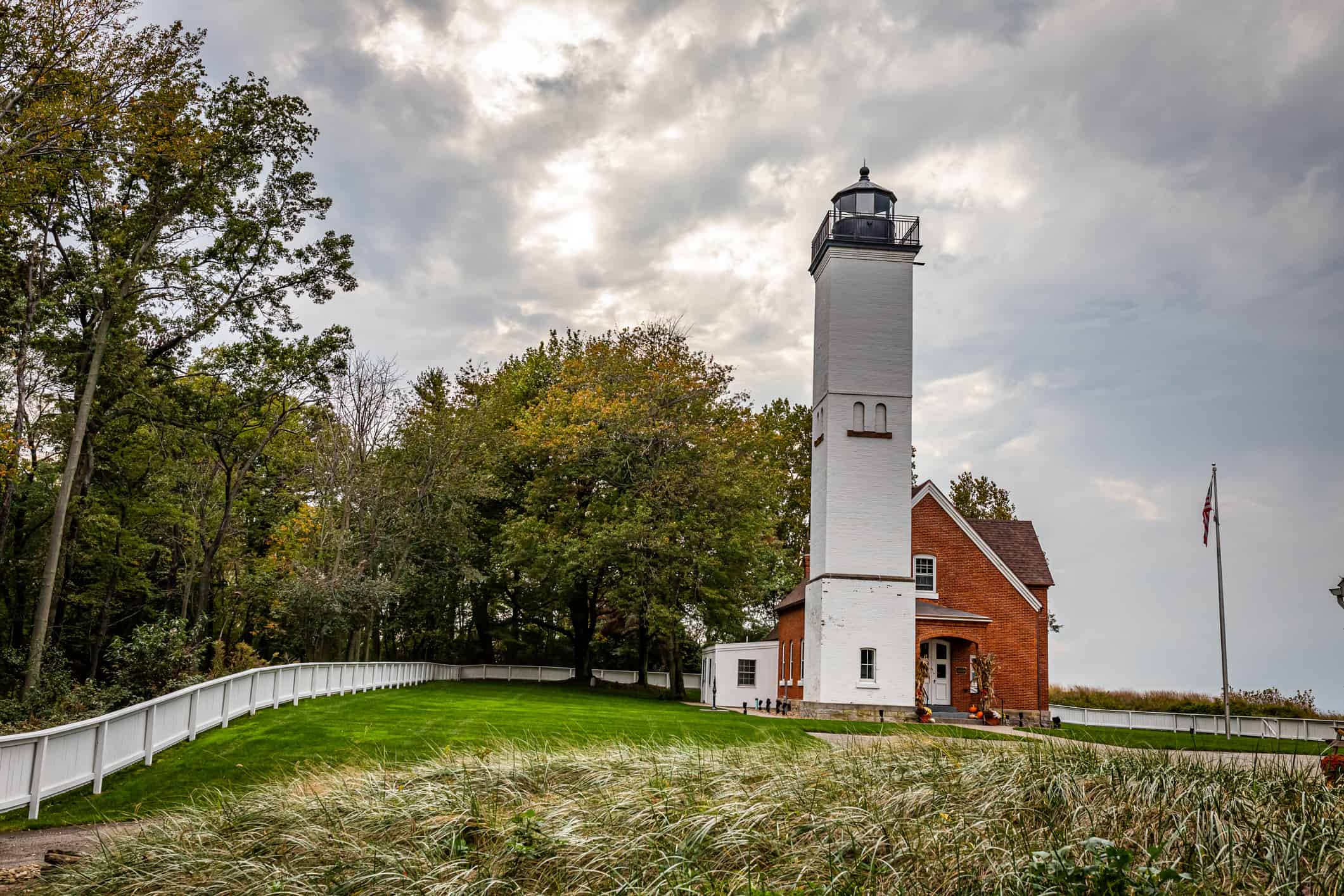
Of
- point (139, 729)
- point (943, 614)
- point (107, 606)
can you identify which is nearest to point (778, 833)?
point (139, 729)

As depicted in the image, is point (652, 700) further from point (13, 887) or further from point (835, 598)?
point (13, 887)

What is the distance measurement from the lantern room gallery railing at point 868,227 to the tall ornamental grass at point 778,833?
23.2 m

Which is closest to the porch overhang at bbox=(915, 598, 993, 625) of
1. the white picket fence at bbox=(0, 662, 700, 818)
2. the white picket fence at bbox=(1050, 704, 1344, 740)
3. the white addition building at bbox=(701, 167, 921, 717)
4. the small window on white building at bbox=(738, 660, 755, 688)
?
the white addition building at bbox=(701, 167, 921, 717)

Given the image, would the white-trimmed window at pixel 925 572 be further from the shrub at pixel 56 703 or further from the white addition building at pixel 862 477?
the shrub at pixel 56 703

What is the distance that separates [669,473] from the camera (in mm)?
37281

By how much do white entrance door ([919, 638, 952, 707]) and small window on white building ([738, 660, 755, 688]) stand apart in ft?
24.7

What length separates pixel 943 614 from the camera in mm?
30812

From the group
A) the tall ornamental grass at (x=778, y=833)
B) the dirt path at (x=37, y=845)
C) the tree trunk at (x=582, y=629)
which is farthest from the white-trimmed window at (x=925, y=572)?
the dirt path at (x=37, y=845)

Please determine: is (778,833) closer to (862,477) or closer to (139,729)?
(139,729)

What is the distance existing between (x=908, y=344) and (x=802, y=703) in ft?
36.2

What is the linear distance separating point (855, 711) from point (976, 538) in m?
8.11

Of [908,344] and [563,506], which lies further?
[563,506]

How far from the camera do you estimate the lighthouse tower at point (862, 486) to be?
28719mm

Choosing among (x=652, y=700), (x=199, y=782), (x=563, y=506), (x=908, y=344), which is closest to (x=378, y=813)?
(x=199, y=782)
